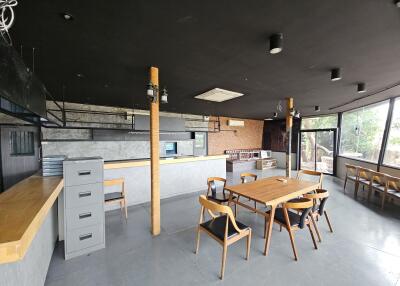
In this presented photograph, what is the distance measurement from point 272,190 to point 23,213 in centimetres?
289

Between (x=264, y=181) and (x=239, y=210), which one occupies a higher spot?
(x=264, y=181)

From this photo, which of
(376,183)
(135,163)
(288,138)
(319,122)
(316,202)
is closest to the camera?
(316,202)

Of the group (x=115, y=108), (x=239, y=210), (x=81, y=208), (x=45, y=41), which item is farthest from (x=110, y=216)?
(x=115, y=108)

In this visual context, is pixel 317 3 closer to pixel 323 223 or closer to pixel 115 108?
pixel 323 223

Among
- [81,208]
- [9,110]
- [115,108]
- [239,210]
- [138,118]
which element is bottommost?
[239,210]

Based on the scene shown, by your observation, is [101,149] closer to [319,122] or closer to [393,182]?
[393,182]

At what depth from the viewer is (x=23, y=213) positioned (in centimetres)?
123

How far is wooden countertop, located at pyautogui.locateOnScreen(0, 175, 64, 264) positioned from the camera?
88 centimetres

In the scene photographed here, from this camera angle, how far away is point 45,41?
6.23 ft

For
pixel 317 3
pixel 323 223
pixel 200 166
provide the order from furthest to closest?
1. pixel 200 166
2. pixel 323 223
3. pixel 317 3

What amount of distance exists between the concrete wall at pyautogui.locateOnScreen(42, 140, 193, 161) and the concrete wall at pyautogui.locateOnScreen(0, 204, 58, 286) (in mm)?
3278

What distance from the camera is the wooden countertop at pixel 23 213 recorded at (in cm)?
88

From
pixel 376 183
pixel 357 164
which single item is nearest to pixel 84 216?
pixel 376 183

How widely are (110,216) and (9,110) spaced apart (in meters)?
2.41
